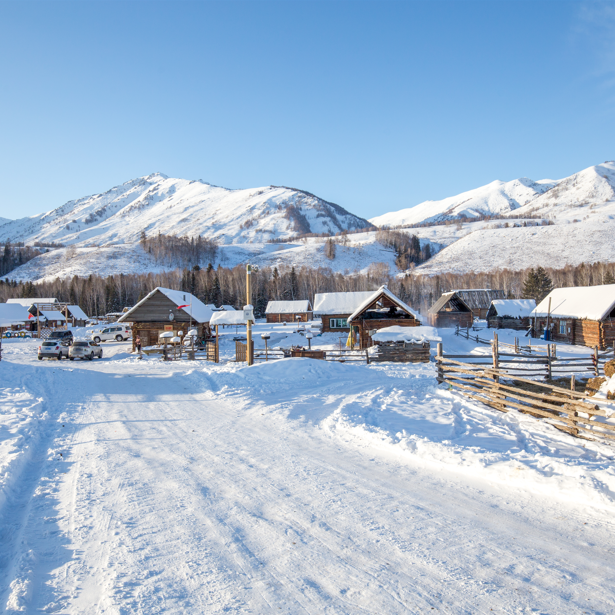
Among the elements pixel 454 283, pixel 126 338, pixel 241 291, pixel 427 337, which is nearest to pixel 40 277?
pixel 241 291

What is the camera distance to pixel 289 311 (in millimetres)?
76875

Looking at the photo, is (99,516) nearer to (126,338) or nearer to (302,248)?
(126,338)

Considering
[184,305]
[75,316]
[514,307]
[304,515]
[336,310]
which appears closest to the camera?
[304,515]

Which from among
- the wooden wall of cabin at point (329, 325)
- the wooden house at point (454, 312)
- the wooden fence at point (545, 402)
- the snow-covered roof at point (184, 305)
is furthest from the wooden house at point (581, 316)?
the snow-covered roof at point (184, 305)

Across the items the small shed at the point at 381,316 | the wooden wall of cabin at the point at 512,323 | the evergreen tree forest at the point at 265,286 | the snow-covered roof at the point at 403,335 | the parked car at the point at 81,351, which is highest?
the evergreen tree forest at the point at 265,286

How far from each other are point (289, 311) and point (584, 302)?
47.8 meters

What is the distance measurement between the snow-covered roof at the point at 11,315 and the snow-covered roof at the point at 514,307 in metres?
79.5

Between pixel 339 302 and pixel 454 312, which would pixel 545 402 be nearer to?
pixel 339 302

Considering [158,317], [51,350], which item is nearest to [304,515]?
[51,350]

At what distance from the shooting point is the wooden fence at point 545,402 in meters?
9.02

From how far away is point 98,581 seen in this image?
13.6ft

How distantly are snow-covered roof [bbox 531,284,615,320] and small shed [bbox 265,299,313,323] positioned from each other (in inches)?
1587

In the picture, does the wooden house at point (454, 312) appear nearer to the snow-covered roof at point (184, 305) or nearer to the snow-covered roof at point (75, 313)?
the snow-covered roof at point (184, 305)

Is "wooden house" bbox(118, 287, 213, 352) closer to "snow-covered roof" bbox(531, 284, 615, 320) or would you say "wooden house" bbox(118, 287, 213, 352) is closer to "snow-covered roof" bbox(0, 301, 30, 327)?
"snow-covered roof" bbox(531, 284, 615, 320)
